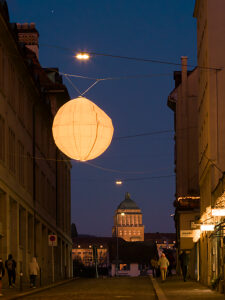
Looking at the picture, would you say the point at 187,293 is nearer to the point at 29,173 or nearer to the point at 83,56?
the point at 83,56

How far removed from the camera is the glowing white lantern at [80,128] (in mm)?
22938

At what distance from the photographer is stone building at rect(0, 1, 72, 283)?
3906 cm

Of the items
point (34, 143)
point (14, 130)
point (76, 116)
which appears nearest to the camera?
point (76, 116)

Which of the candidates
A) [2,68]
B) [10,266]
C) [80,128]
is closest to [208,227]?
[10,266]

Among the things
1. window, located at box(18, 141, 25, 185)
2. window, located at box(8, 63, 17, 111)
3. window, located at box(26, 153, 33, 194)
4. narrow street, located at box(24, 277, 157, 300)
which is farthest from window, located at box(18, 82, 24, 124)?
narrow street, located at box(24, 277, 157, 300)

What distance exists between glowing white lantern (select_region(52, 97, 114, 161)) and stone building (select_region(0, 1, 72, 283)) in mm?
14559

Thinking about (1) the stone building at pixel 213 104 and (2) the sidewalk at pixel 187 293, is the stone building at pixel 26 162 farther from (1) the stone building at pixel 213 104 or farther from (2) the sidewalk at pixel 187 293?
(2) the sidewalk at pixel 187 293

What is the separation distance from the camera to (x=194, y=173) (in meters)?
65.7

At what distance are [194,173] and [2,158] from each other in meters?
29.5

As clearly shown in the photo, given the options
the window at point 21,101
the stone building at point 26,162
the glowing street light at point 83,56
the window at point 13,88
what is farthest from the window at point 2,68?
the glowing street light at point 83,56

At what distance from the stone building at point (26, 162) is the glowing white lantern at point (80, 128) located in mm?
14559

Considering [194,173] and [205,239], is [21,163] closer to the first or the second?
[205,239]

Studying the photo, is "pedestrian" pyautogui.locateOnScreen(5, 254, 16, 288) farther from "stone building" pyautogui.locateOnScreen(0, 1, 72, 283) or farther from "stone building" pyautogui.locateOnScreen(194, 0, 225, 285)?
"stone building" pyautogui.locateOnScreen(194, 0, 225, 285)

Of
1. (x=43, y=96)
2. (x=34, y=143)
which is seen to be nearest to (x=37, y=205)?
(x=34, y=143)
